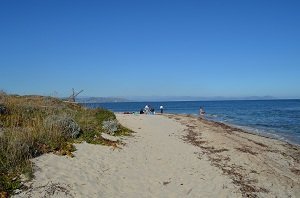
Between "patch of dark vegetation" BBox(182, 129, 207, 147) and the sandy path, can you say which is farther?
"patch of dark vegetation" BBox(182, 129, 207, 147)

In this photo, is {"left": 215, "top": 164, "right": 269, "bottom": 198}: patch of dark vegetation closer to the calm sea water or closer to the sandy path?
the sandy path

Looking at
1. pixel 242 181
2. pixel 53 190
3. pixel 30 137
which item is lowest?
pixel 242 181

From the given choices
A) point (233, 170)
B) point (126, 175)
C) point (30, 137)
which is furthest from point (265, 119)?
point (30, 137)

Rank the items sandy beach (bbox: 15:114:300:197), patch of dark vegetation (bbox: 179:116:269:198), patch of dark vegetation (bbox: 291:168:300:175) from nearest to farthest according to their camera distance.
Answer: sandy beach (bbox: 15:114:300:197), patch of dark vegetation (bbox: 179:116:269:198), patch of dark vegetation (bbox: 291:168:300:175)

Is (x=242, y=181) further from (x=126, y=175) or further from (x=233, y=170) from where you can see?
(x=126, y=175)

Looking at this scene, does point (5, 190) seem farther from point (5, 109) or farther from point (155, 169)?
point (5, 109)

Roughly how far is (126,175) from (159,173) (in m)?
1.26

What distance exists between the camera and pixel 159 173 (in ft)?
37.6

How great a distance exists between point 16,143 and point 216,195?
17.7 ft

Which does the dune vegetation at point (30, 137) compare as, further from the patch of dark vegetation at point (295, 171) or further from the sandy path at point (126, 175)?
the patch of dark vegetation at point (295, 171)

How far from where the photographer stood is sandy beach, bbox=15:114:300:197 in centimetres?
912

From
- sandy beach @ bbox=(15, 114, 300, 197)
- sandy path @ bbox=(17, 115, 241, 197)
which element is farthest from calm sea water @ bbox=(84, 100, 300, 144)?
sandy path @ bbox=(17, 115, 241, 197)

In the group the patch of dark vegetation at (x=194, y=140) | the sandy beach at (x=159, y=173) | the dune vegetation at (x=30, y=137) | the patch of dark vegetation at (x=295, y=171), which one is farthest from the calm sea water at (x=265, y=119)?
the patch of dark vegetation at (x=295, y=171)

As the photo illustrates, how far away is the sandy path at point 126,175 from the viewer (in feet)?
29.1
